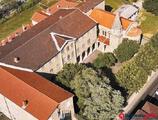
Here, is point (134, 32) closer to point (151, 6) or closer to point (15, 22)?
point (151, 6)

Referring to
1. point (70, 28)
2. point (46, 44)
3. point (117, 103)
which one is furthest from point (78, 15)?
point (117, 103)

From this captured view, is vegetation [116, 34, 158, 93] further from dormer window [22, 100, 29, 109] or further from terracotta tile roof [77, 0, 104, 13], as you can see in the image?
dormer window [22, 100, 29, 109]

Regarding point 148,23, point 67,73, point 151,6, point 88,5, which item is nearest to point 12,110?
point 67,73

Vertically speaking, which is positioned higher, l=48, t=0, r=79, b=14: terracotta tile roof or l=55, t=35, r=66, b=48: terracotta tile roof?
l=55, t=35, r=66, b=48: terracotta tile roof

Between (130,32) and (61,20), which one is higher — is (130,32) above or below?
below

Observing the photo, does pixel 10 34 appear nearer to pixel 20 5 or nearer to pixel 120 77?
pixel 20 5

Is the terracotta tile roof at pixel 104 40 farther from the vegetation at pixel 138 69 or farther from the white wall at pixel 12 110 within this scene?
the white wall at pixel 12 110

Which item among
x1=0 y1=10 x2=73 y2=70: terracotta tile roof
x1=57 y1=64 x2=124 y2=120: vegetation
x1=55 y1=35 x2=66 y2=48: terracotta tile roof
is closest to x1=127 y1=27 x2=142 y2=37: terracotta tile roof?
x1=55 y1=35 x2=66 y2=48: terracotta tile roof
